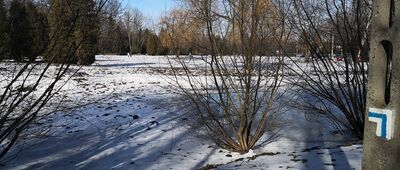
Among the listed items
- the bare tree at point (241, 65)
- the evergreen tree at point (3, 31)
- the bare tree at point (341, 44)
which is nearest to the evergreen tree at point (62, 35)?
the evergreen tree at point (3, 31)

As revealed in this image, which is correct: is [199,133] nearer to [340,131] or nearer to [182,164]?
[182,164]

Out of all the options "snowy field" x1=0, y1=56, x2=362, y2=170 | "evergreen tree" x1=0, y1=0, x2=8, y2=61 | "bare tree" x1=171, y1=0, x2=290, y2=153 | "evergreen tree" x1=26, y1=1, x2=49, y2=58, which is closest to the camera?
"evergreen tree" x1=0, y1=0, x2=8, y2=61

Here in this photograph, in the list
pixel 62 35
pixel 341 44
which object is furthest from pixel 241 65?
pixel 62 35

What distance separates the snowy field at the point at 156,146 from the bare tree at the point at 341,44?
2.16 ft

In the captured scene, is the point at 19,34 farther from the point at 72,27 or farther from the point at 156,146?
the point at 156,146

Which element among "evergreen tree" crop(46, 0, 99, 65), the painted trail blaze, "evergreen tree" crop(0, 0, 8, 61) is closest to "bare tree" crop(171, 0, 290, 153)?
"evergreen tree" crop(46, 0, 99, 65)

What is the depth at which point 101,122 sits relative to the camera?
10.8m

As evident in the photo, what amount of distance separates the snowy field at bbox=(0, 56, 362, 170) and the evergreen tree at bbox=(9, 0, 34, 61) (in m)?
1.15

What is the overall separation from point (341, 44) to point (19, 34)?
616 cm

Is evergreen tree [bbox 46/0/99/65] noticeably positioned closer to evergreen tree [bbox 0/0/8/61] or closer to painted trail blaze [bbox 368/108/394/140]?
evergreen tree [bbox 0/0/8/61]

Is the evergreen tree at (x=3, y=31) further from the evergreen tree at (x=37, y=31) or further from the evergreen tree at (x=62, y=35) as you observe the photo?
the evergreen tree at (x=62, y=35)

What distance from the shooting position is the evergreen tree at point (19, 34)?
482 cm

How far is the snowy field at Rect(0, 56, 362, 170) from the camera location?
6328 millimetres

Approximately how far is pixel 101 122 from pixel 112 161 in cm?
293
